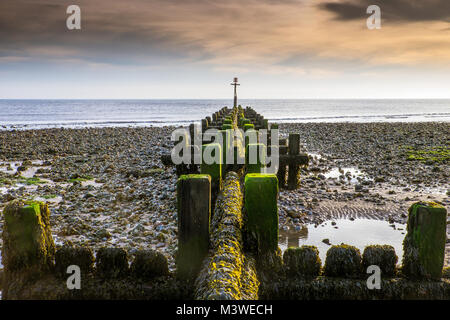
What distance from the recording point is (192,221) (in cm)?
259

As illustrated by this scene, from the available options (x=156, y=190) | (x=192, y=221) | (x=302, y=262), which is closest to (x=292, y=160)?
(x=156, y=190)

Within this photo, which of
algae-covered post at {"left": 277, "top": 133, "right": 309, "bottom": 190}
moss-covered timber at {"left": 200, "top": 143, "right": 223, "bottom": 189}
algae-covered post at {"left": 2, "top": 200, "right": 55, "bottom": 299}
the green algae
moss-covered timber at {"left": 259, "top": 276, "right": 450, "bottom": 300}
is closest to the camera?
algae-covered post at {"left": 2, "top": 200, "right": 55, "bottom": 299}

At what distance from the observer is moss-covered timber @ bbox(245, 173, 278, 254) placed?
9.20 feet

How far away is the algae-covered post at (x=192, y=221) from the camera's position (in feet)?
8.31

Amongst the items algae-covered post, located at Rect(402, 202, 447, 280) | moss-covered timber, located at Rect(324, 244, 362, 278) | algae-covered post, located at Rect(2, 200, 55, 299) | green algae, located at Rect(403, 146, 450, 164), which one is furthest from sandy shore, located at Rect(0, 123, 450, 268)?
algae-covered post, located at Rect(402, 202, 447, 280)

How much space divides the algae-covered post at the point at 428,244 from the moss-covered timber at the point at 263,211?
1.07 m

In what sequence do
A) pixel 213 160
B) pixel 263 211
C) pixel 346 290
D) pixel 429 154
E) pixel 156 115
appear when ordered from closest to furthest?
pixel 346 290
pixel 263 211
pixel 213 160
pixel 429 154
pixel 156 115

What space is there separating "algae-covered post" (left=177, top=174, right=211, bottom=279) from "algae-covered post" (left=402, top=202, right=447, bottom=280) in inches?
63.6

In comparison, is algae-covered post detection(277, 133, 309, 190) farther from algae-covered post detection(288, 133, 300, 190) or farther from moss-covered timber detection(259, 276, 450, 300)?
moss-covered timber detection(259, 276, 450, 300)

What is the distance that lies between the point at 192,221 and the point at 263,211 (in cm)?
62

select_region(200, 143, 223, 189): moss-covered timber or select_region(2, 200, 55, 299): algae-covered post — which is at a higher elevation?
select_region(200, 143, 223, 189): moss-covered timber

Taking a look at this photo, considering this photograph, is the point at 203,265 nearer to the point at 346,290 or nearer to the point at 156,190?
the point at 346,290
